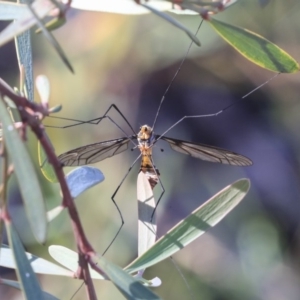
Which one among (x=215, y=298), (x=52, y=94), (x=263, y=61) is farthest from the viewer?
(x=52, y=94)

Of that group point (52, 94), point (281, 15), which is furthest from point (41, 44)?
point (281, 15)

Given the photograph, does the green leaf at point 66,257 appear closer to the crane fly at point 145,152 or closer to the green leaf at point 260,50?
the crane fly at point 145,152

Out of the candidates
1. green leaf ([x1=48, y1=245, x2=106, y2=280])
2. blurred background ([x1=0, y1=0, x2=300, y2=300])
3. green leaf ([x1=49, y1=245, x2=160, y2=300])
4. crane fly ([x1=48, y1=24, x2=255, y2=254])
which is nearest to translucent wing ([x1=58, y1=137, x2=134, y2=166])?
crane fly ([x1=48, y1=24, x2=255, y2=254])

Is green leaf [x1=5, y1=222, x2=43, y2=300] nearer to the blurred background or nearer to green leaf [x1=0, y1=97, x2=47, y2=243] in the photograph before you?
green leaf [x1=0, y1=97, x2=47, y2=243]

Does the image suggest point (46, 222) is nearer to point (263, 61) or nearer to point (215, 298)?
point (263, 61)

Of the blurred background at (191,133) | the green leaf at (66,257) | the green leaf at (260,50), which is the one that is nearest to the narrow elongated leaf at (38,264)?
the green leaf at (66,257)

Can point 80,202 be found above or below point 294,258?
above
